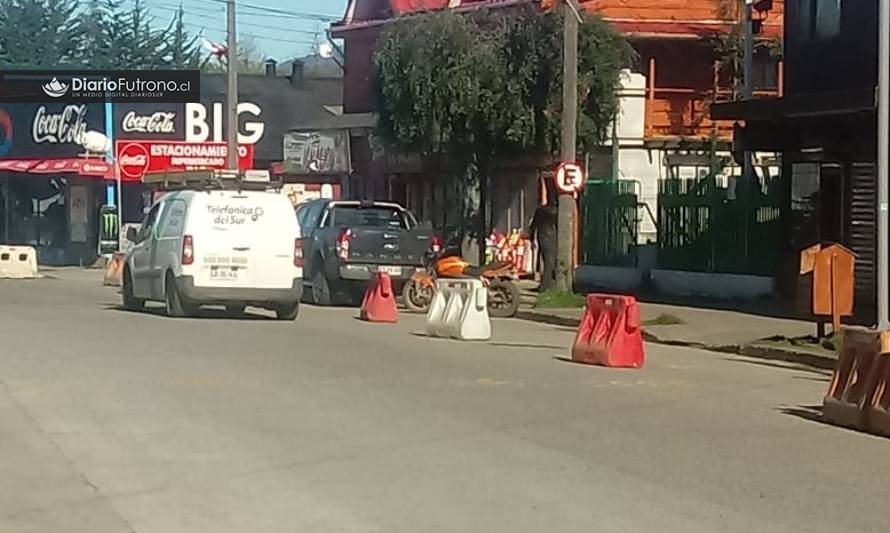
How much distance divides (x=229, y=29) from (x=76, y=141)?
48.6 ft

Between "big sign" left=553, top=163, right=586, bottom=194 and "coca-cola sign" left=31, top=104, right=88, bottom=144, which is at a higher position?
"coca-cola sign" left=31, top=104, right=88, bottom=144

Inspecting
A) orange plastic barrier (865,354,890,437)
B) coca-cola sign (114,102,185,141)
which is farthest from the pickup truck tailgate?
coca-cola sign (114,102,185,141)

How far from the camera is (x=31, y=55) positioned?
73.5 meters

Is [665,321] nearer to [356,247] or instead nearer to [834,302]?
[834,302]

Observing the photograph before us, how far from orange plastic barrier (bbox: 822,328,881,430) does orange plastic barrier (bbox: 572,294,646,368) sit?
4655 mm

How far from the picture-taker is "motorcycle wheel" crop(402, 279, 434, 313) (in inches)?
1116

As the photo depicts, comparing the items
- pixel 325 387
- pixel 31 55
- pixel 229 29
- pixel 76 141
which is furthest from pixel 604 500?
pixel 31 55

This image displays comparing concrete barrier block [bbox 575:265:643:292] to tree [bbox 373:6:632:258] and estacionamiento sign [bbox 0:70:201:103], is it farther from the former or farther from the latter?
estacionamiento sign [bbox 0:70:201:103]

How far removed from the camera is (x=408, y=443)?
12.5 metres

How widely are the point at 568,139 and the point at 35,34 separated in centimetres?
5141

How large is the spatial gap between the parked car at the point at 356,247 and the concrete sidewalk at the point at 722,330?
2449 millimetres

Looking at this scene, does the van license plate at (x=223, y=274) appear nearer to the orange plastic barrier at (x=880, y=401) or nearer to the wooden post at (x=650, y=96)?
the orange plastic barrier at (x=880, y=401)

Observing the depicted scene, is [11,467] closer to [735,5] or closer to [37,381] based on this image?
[37,381]

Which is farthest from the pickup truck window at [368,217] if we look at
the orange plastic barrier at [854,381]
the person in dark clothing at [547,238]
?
the orange plastic barrier at [854,381]
